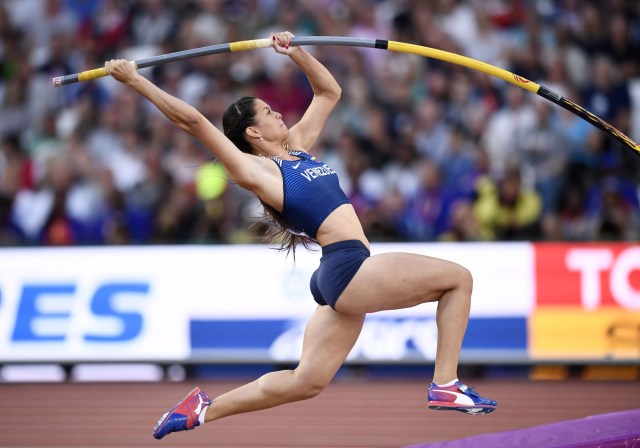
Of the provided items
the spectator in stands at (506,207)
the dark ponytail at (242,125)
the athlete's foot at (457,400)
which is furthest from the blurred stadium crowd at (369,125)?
the athlete's foot at (457,400)

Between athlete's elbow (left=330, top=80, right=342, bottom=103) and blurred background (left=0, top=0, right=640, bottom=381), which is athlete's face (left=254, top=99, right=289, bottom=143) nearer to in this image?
athlete's elbow (left=330, top=80, right=342, bottom=103)

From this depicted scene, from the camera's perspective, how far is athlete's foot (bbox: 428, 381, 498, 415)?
5078 millimetres

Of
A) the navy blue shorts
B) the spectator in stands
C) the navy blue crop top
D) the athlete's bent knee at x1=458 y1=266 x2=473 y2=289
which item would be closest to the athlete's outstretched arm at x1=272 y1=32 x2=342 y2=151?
the navy blue crop top

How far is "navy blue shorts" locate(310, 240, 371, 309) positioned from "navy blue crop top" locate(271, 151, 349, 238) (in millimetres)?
155

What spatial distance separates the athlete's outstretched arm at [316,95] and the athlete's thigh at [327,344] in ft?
3.47

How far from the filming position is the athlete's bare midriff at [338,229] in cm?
529

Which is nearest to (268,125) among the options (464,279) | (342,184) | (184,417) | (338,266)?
(338,266)

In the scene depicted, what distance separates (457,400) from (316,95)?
1.98 m

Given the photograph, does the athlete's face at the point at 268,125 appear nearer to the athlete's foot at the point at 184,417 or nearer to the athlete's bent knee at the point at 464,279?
the athlete's bent knee at the point at 464,279

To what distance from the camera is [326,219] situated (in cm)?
531

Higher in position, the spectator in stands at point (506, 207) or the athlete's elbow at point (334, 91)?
the athlete's elbow at point (334, 91)

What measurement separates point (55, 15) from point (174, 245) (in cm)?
461

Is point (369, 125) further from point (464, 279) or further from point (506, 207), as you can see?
point (464, 279)

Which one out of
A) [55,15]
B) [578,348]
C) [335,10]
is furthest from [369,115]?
[55,15]
